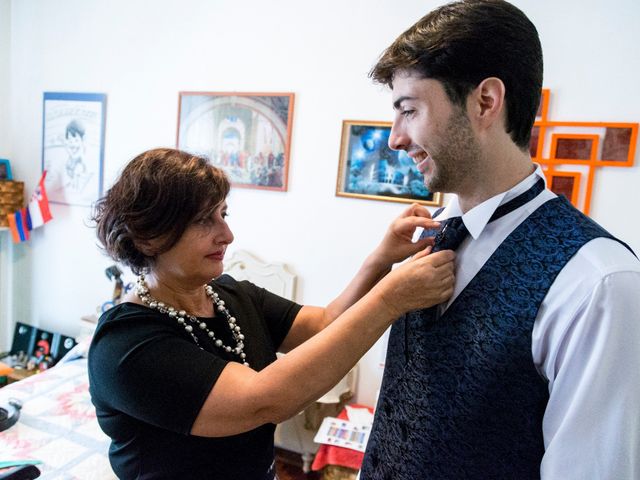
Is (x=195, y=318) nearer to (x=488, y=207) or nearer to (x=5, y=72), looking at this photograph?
(x=488, y=207)

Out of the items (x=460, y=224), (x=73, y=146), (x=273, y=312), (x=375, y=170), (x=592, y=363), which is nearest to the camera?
(x=592, y=363)

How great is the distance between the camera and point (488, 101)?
723 millimetres

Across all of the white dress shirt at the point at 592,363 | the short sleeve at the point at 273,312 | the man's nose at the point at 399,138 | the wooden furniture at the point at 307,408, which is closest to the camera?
the white dress shirt at the point at 592,363

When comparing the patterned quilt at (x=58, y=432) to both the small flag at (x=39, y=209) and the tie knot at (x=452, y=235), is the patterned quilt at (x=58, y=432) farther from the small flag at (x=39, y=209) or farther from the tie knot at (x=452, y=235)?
the tie knot at (x=452, y=235)

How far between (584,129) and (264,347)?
1735 millimetres

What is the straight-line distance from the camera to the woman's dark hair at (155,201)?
0.89 m

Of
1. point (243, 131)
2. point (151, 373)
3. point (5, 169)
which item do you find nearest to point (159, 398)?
point (151, 373)

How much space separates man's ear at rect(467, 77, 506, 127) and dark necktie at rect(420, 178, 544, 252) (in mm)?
144

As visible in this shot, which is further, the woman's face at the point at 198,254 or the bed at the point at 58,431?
the bed at the point at 58,431

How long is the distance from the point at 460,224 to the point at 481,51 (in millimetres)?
310

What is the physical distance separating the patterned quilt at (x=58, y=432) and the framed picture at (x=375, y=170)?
5.38ft

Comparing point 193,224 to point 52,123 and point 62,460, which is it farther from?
point 52,123

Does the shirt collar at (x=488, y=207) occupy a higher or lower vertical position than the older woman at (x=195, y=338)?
higher

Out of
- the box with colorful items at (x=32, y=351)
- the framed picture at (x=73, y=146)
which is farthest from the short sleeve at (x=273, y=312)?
the box with colorful items at (x=32, y=351)
